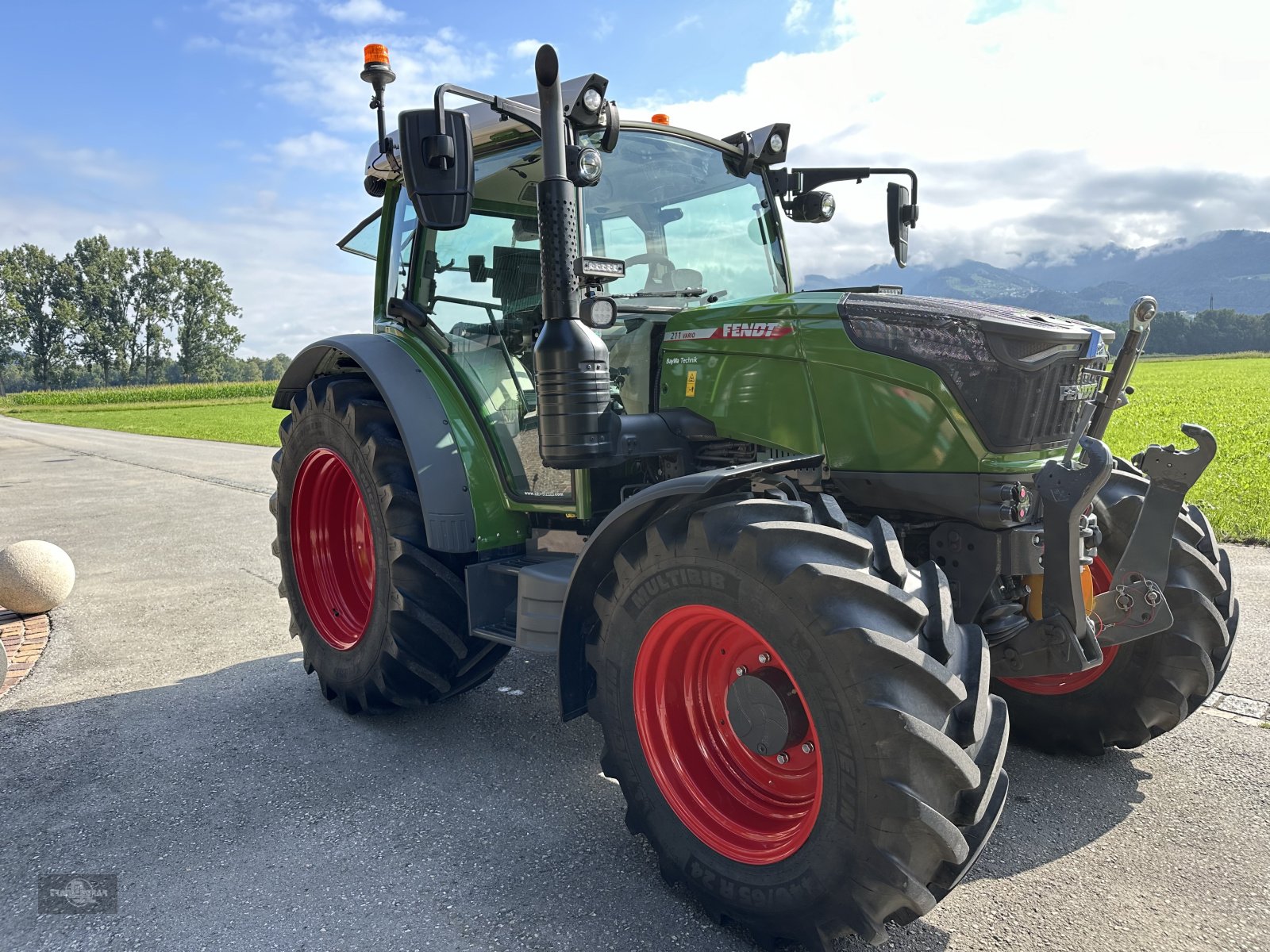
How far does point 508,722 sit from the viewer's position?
13.2ft

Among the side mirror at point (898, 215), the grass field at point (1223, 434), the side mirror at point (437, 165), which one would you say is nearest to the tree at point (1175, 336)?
the grass field at point (1223, 434)

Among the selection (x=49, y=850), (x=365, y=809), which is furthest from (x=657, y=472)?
(x=49, y=850)

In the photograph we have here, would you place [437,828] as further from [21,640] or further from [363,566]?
[21,640]

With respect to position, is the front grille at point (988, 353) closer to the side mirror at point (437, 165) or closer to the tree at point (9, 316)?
the side mirror at point (437, 165)

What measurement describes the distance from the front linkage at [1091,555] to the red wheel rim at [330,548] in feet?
10.1

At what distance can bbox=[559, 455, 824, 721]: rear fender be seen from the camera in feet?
8.46

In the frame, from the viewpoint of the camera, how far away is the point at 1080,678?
346 cm

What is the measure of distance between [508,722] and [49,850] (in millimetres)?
1739

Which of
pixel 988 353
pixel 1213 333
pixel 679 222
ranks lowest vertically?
pixel 988 353

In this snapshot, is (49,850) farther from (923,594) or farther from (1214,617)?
(1214,617)

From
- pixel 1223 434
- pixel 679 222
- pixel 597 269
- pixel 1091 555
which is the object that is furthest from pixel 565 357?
pixel 1223 434

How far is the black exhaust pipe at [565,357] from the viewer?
9.48 ft

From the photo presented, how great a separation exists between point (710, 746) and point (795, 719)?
0.44 metres

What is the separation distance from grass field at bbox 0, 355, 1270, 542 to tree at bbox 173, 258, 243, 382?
27486 millimetres
